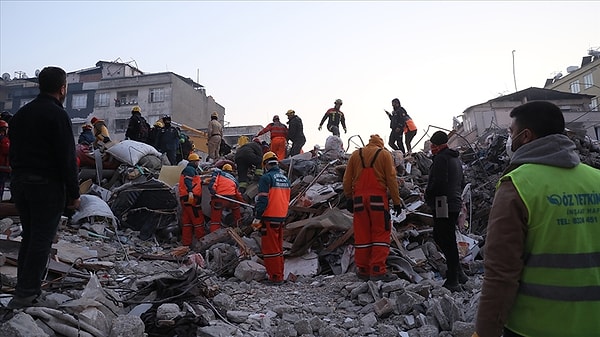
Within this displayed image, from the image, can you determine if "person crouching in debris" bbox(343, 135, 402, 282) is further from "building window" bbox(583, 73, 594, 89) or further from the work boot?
"building window" bbox(583, 73, 594, 89)

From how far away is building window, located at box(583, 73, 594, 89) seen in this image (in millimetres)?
42072

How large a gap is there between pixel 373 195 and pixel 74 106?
1863 inches

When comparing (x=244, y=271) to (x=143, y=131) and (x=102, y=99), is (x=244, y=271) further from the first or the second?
(x=102, y=99)

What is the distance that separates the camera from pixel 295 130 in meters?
12.0

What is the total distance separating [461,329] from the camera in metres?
3.82

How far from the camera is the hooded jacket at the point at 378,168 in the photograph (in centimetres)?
561

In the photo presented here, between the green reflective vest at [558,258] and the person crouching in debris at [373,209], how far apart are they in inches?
141

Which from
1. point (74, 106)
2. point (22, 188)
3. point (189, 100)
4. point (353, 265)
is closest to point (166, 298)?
point (22, 188)

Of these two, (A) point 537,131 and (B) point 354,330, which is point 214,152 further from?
(A) point 537,131

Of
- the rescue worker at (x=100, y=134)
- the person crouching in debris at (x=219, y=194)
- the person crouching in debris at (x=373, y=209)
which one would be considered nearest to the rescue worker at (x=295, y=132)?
the person crouching in debris at (x=219, y=194)

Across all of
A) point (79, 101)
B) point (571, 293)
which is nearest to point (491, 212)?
point (571, 293)

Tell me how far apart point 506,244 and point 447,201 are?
3.58 metres

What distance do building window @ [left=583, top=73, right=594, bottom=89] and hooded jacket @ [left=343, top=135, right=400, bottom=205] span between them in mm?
44822

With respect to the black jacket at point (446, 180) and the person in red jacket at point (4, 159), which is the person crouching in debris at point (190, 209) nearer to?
the person in red jacket at point (4, 159)
